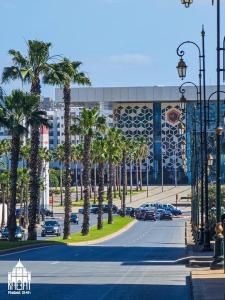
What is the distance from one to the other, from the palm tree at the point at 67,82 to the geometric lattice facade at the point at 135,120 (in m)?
122

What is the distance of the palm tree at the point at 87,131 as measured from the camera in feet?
234

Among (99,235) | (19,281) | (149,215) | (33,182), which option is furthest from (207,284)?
(149,215)

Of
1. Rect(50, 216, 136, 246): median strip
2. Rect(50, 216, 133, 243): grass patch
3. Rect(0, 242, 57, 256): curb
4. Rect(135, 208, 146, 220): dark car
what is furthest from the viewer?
Rect(135, 208, 146, 220): dark car

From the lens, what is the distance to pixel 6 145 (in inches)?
4387

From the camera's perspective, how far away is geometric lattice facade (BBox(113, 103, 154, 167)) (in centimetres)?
18975

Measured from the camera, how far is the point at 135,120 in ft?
626

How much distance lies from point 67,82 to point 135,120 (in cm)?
12962

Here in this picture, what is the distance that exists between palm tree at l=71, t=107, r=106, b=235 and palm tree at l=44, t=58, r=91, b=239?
16.6 feet

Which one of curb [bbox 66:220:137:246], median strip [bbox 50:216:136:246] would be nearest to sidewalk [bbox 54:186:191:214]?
curb [bbox 66:220:137:246]

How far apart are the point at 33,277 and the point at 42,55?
33.5 meters

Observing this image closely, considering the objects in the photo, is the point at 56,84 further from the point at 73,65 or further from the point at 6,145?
the point at 6,145

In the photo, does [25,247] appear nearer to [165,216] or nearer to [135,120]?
[165,216]

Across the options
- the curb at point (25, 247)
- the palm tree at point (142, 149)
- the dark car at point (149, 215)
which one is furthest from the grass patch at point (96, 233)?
the palm tree at point (142, 149)

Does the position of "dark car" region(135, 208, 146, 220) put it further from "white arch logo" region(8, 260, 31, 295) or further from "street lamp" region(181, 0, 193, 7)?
"street lamp" region(181, 0, 193, 7)
